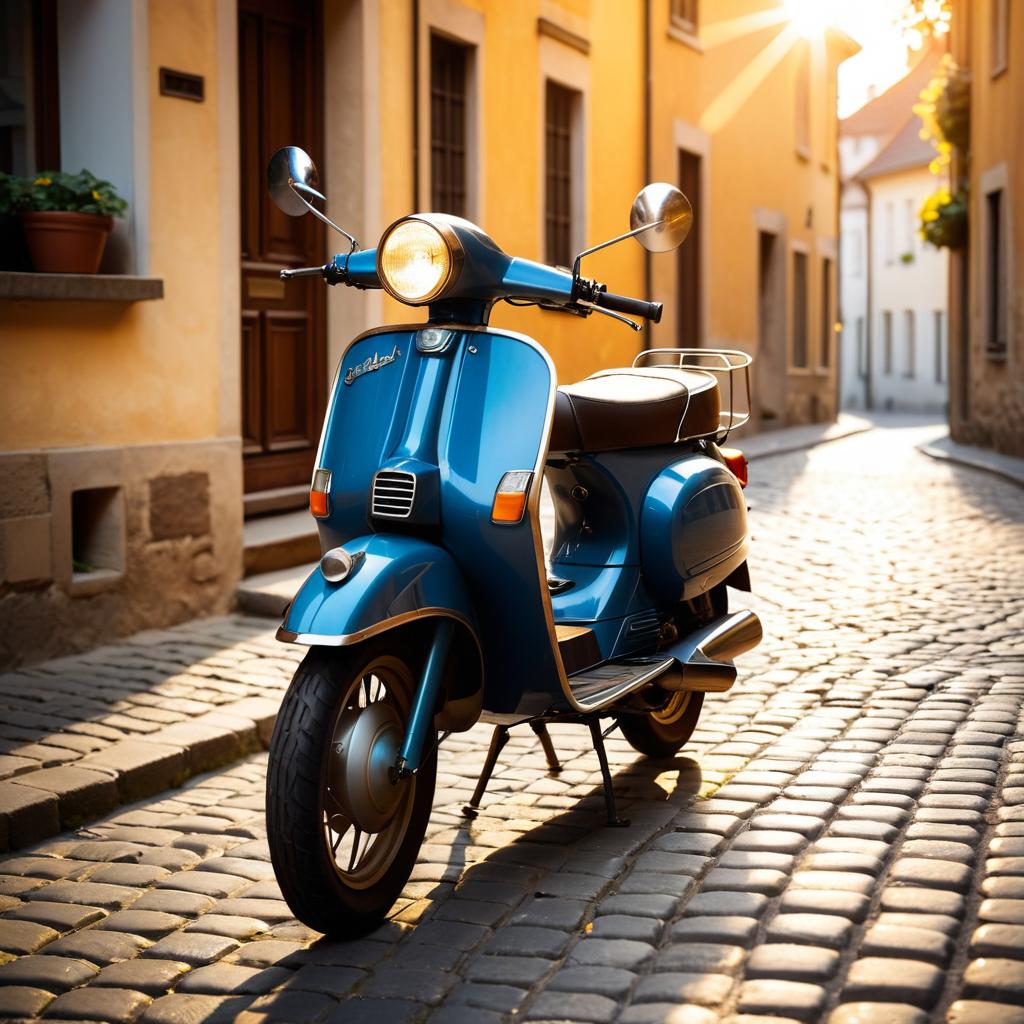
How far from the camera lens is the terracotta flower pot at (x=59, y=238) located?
21.5ft

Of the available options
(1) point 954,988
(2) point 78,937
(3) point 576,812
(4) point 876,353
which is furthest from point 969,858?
(4) point 876,353

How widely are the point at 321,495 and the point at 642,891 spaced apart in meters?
1.27

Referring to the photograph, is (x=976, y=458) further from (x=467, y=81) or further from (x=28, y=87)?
(x=28, y=87)

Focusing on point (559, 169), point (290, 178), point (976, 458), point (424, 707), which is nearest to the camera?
point (424, 707)

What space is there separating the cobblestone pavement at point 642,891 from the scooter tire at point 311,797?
0.10 metres

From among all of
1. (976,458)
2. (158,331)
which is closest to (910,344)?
(976,458)

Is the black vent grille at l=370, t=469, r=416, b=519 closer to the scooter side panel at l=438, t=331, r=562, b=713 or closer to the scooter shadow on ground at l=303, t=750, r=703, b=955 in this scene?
the scooter side panel at l=438, t=331, r=562, b=713

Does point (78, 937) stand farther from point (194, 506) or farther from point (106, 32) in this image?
point (106, 32)

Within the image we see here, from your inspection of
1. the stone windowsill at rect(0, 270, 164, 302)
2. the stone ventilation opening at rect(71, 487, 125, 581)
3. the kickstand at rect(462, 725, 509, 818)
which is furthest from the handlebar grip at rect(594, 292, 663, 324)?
the stone ventilation opening at rect(71, 487, 125, 581)

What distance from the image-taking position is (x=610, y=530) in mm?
4645

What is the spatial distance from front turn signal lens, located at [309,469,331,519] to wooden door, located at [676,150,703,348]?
14.1 meters

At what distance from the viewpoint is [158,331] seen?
721 centimetres

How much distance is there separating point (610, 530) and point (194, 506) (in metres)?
3.15

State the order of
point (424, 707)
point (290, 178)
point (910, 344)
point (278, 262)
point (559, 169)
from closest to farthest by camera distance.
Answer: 1. point (424, 707)
2. point (290, 178)
3. point (278, 262)
4. point (559, 169)
5. point (910, 344)
